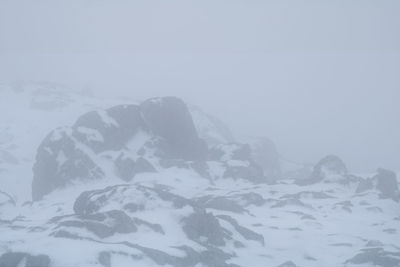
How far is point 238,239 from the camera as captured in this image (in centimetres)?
11762

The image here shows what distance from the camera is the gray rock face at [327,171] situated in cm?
18238

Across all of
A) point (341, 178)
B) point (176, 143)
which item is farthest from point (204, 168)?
point (341, 178)

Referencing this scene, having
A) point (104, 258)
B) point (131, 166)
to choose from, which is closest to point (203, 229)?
point (104, 258)

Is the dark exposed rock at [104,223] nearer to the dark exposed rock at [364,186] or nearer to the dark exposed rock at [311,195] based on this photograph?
the dark exposed rock at [311,195]

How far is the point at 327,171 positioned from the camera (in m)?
185

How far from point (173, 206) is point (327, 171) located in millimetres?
80760

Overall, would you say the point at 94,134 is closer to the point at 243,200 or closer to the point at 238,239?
the point at 243,200

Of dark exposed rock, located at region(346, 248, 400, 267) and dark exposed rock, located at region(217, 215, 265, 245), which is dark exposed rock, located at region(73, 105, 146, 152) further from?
dark exposed rock, located at region(346, 248, 400, 267)

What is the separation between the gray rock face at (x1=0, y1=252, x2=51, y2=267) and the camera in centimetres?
8594

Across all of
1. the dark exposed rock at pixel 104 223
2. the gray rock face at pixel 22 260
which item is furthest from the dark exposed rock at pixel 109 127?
the gray rock face at pixel 22 260

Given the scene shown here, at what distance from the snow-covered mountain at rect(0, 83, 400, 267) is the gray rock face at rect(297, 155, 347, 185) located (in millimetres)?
347

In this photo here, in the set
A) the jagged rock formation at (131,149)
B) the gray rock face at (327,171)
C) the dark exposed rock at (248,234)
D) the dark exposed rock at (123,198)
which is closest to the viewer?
the dark exposed rock at (123,198)

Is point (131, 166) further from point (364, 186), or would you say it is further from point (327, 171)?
point (364, 186)

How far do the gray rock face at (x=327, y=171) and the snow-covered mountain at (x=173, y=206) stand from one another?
347 millimetres
